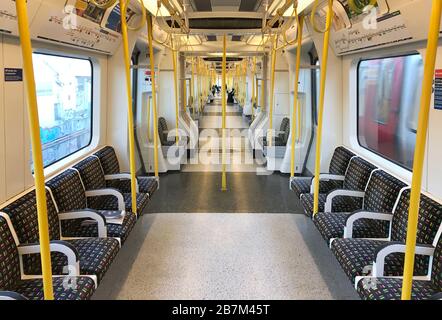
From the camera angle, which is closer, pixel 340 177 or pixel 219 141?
pixel 340 177

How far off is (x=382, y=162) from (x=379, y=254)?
1911 mm

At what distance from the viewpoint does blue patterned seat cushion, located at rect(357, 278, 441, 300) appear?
8.14 feet

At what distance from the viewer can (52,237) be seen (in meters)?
3.31

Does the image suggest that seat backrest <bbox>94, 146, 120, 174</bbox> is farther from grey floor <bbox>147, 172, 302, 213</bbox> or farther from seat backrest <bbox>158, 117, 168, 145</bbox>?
seat backrest <bbox>158, 117, 168, 145</bbox>

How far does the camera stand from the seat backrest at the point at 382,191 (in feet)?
11.7

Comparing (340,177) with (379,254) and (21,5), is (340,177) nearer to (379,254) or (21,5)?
(379,254)

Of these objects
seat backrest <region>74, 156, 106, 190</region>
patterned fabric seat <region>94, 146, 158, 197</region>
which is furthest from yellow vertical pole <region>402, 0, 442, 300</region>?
patterned fabric seat <region>94, 146, 158, 197</region>

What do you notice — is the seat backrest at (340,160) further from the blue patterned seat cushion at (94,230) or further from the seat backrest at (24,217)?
the seat backrest at (24,217)

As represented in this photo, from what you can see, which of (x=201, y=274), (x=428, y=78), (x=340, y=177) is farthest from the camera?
(x=340, y=177)

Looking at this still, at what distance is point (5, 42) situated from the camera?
9.46 ft

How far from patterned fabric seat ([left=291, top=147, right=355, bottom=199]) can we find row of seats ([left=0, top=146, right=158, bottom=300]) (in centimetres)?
184

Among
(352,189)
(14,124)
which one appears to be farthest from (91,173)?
(352,189)

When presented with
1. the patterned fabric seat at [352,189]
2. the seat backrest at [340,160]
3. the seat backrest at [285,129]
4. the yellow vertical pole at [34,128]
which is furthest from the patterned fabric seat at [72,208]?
the seat backrest at [285,129]
